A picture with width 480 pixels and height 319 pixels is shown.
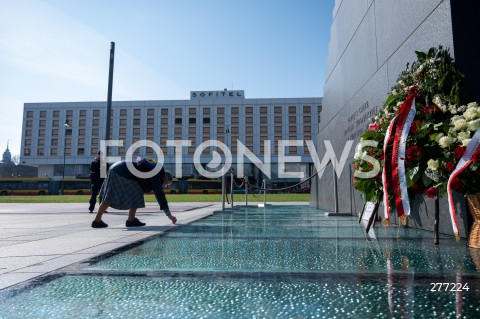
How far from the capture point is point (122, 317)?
133 cm

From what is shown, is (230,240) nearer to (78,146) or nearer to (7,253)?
(7,253)

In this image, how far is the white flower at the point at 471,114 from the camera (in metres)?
2.57

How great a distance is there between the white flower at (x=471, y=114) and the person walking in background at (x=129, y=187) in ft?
13.1

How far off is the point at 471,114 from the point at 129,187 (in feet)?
14.5

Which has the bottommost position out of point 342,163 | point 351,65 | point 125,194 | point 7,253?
point 7,253

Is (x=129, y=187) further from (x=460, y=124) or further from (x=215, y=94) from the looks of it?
(x=215, y=94)

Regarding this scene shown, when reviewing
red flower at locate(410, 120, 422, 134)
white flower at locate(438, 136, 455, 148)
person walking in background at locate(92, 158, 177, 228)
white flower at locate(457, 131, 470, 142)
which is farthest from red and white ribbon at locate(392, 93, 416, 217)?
person walking in background at locate(92, 158, 177, 228)

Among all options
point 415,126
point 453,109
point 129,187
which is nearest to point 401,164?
point 415,126

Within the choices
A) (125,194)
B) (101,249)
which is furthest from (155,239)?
(125,194)

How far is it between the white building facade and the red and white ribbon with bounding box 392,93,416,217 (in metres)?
56.3

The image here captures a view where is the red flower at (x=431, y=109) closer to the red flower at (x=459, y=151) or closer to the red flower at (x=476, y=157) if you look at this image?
the red flower at (x=459, y=151)

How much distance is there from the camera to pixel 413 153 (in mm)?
3006

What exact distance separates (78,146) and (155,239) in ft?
221

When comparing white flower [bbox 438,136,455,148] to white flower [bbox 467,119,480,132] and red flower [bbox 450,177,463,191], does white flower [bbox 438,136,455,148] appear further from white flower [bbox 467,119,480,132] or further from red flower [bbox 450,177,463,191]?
red flower [bbox 450,177,463,191]
